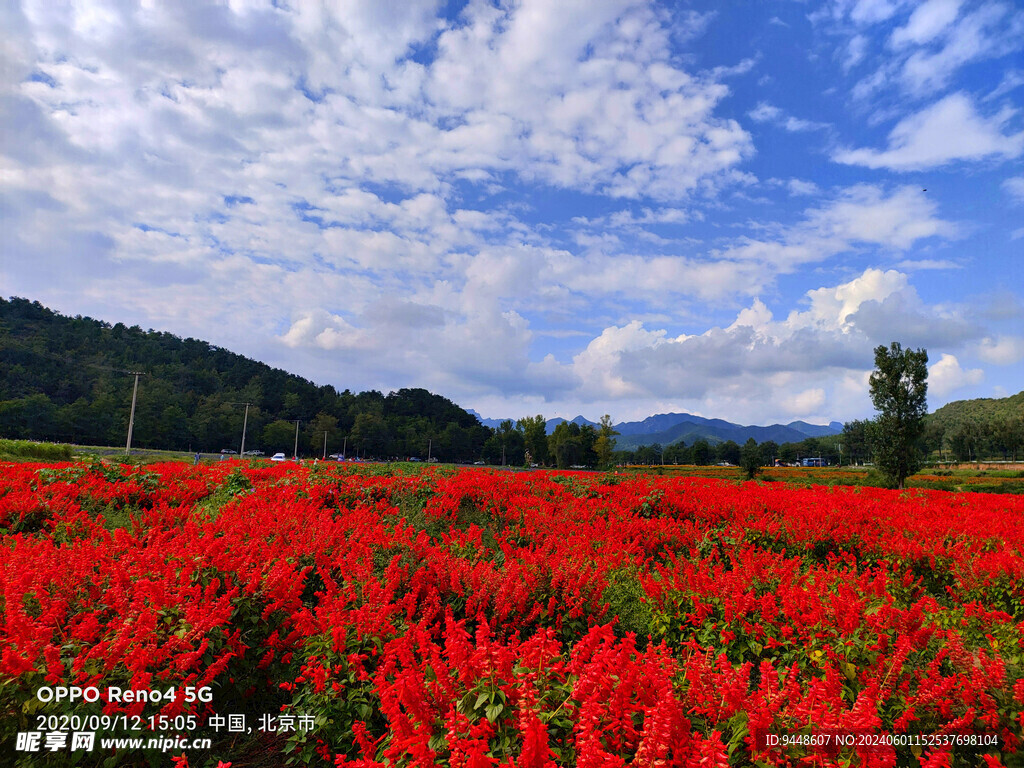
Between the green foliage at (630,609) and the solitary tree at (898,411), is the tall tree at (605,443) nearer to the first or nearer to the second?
the solitary tree at (898,411)

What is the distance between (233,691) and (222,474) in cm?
864

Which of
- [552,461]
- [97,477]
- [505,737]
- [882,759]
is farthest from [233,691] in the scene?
[552,461]

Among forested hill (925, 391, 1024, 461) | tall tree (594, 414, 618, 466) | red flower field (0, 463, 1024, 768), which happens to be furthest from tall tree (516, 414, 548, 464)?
red flower field (0, 463, 1024, 768)

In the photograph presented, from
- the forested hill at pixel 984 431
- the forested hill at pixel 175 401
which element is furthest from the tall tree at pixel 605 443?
the forested hill at pixel 175 401

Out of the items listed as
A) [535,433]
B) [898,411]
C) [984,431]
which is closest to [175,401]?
[535,433]

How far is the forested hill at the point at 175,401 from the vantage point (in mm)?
64750

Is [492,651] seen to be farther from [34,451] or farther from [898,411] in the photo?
[898,411]

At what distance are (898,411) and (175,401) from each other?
3337 inches

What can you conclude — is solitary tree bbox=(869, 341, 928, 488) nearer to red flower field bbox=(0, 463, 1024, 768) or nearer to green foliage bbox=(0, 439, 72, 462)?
red flower field bbox=(0, 463, 1024, 768)

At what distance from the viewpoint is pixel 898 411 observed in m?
25.3

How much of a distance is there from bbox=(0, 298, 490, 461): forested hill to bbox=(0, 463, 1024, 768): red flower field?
74.2 m

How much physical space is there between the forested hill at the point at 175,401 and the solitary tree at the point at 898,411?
75361 millimetres

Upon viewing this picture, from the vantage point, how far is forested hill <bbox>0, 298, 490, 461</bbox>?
212ft

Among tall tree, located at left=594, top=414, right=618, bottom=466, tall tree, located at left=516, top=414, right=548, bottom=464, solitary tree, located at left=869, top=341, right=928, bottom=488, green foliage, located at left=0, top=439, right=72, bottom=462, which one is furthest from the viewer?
tall tree, located at left=516, top=414, right=548, bottom=464
